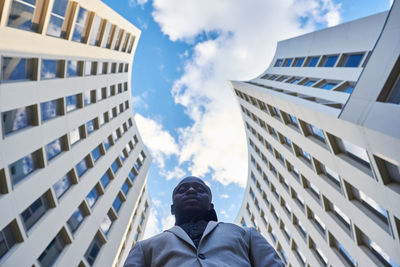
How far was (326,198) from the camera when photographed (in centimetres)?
1423

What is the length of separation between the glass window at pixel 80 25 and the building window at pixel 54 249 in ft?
40.8

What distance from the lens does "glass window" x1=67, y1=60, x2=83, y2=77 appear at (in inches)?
576

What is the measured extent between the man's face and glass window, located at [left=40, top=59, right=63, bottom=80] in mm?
11329

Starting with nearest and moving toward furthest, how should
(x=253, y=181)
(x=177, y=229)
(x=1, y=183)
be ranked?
1. (x=177, y=229)
2. (x=1, y=183)
3. (x=253, y=181)

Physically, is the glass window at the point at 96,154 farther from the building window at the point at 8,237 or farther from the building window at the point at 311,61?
the building window at the point at 311,61

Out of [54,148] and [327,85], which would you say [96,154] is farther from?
[327,85]

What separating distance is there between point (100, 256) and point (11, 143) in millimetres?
Answer: 10405

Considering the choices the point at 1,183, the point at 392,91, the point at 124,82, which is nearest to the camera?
the point at 392,91

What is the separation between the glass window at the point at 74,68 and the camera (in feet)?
→ 48.0

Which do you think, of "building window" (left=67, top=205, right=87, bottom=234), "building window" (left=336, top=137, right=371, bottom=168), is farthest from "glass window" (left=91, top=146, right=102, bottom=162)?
"building window" (left=336, top=137, right=371, bottom=168)

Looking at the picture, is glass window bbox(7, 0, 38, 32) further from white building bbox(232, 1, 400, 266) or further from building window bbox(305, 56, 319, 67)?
building window bbox(305, 56, 319, 67)

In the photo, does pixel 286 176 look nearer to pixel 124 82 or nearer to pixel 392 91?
pixel 392 91

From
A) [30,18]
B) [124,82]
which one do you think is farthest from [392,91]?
[124,82]

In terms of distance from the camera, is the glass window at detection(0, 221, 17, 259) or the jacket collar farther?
the glass window at detection(0, 221, 17, 259)
